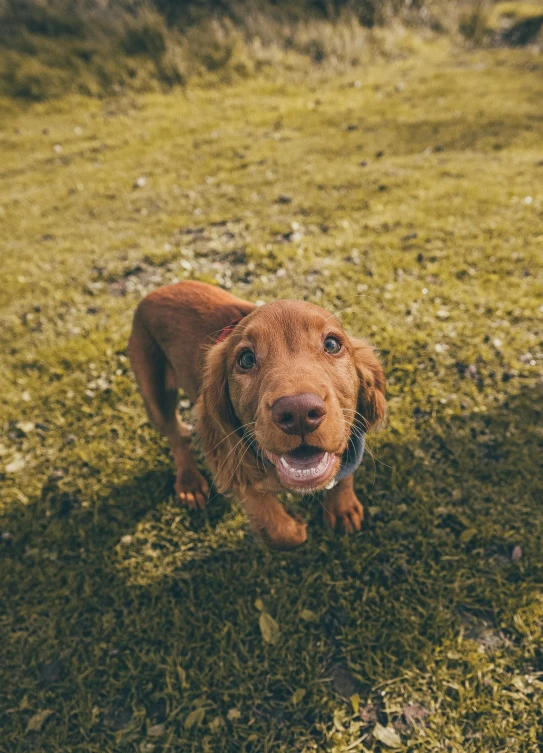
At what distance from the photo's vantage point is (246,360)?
238 centimetres

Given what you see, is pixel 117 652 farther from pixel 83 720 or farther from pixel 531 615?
pixel 531 615

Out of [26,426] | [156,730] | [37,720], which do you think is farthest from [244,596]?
[26,426]

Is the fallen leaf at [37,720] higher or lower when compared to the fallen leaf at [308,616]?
lower

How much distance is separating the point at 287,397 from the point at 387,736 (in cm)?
205

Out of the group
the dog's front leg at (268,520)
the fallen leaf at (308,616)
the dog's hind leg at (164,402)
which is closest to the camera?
the dog's front leg at (268,520)

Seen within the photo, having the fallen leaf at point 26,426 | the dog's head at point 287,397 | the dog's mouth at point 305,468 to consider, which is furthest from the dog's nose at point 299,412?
the fallen leaf at point 26,426

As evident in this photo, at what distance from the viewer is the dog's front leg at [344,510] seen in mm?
3070

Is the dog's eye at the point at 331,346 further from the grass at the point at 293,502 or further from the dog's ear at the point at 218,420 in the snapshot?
the grass at the point at 293,502

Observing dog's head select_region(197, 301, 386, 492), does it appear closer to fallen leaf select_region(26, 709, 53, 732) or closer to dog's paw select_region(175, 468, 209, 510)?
dog's paw select_region(175, 468, 209, 510)

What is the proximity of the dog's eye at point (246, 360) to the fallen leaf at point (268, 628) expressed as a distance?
5.59ft

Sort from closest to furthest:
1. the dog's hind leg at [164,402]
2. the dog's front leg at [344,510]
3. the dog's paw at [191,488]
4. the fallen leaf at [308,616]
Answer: the fallen leaf at [308,616]
the dog's front leg at [344,510]
the dog's hind leg at [164,402]
the dog's paw at [191,488]

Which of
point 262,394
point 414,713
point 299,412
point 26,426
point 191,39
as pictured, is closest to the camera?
point 299,412

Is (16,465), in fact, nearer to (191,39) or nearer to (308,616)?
(308,616)

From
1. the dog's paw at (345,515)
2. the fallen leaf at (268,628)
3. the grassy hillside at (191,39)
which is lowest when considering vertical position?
the fallen leaf at (268,628)
